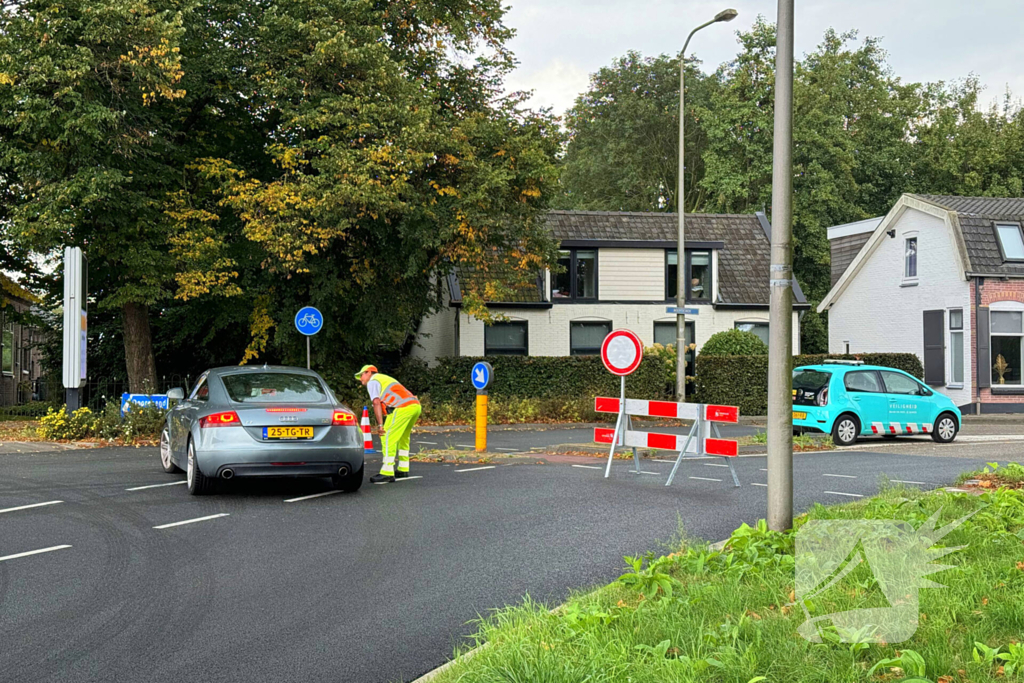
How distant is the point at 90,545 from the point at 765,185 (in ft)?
148

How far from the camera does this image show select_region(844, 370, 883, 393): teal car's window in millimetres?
20656

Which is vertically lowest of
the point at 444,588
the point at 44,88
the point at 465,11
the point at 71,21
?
the point at 444,588

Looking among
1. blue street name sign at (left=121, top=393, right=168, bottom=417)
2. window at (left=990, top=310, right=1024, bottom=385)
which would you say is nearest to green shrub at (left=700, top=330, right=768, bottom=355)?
window at (left=990, top=310, right=1024, bottom=385)

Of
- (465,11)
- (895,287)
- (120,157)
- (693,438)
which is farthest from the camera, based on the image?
(895,287)

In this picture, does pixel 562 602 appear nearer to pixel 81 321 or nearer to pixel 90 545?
pixel 90 545

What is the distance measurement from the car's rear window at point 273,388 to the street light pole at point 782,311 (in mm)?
6373

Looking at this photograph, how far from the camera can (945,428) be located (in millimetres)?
21672

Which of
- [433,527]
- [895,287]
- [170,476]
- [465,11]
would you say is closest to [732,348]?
[895,287]

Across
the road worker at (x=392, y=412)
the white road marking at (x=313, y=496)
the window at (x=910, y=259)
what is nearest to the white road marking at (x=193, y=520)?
the white road marking at (x=313, y=496)

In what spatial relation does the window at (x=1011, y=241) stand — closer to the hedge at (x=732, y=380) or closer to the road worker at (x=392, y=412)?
the hedge at (x=732, y=380)

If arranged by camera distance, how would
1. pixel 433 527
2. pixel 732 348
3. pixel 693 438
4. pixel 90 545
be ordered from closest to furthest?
pixel 90 545 < pixel 433 527 < pixel 693 438 < pixel 732 348

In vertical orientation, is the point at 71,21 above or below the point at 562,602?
above

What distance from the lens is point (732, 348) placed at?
32.3 metres

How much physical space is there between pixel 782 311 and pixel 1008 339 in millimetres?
29574
